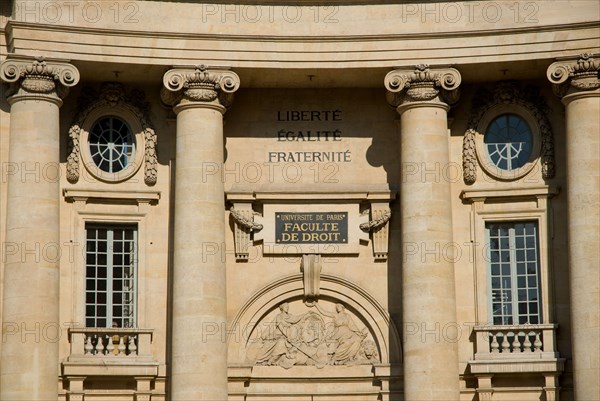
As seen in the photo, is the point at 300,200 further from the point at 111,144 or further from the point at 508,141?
the point at 508,141

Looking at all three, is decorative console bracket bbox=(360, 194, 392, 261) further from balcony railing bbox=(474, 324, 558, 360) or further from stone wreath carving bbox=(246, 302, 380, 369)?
balcony railing bbox=(474, 324, 558, 360)

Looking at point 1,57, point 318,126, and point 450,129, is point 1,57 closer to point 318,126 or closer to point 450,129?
point 318,126

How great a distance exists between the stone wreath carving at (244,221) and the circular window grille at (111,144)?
305 cm

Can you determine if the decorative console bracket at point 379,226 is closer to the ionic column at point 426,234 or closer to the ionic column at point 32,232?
the ionic column at point 426,234

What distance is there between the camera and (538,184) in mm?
41406

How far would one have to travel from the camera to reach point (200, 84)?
40219 mm

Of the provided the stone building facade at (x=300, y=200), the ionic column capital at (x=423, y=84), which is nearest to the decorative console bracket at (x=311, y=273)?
the stone building facade at (x=300, y=200)

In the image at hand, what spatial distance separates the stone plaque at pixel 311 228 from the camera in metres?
41.9

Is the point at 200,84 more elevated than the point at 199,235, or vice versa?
the point at 200,84

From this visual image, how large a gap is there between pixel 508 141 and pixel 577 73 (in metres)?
3.20

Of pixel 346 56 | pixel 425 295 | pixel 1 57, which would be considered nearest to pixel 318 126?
pixel 346 56

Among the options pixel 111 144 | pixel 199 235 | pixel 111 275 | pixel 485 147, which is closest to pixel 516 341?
pixel 485 147

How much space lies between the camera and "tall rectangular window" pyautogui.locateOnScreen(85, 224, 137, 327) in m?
41.0

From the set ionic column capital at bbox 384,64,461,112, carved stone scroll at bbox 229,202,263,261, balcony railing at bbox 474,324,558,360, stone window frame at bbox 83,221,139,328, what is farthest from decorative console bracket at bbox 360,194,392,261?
stone window frame at bbox 83,221,139,328
